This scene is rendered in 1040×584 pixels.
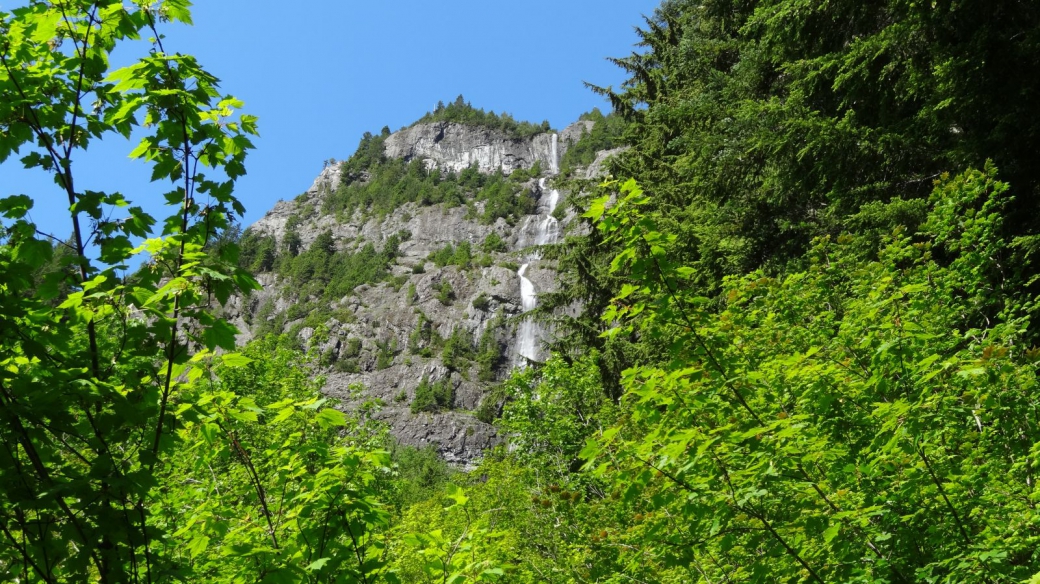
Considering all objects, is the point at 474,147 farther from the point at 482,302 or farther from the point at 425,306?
the point at 482,302

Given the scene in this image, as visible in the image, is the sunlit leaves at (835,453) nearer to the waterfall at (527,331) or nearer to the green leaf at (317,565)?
the green leaf at (317,565)

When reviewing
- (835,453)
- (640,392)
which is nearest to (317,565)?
(640,392)

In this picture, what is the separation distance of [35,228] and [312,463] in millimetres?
1774

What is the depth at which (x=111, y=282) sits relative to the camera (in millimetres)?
2039

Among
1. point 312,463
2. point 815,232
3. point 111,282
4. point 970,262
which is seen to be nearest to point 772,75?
point 815,232

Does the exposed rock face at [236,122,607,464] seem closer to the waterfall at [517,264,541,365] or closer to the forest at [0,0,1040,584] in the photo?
the waterfall at [517,264,541,365]

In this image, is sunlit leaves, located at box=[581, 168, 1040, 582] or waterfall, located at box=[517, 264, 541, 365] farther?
waterfall, located at box=[517, 264, 541, 365]

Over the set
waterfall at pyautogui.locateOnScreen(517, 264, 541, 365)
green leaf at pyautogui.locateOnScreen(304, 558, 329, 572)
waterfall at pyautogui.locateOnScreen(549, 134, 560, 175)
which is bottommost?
green leaf at pyautogui.locateOnScreen(304, 558, 329, 572)

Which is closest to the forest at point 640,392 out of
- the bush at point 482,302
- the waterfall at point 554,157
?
the bush at point 482,302

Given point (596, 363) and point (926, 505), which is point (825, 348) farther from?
point (596, 363)

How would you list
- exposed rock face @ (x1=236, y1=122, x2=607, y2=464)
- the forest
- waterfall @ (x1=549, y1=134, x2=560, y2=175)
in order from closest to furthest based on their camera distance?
the forest, exposed rock face @ (x1=236, y1=122, x2=607, y2=464), waterfall @ (x1=549, y1=134, x2=560, y2=175)

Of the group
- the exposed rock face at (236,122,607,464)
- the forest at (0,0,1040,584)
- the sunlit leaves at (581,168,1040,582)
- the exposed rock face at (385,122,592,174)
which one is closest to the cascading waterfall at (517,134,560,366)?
the exposed rock face at (236,122,607,464)

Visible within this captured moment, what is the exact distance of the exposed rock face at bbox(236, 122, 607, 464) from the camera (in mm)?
67625

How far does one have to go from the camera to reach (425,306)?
272 ft
